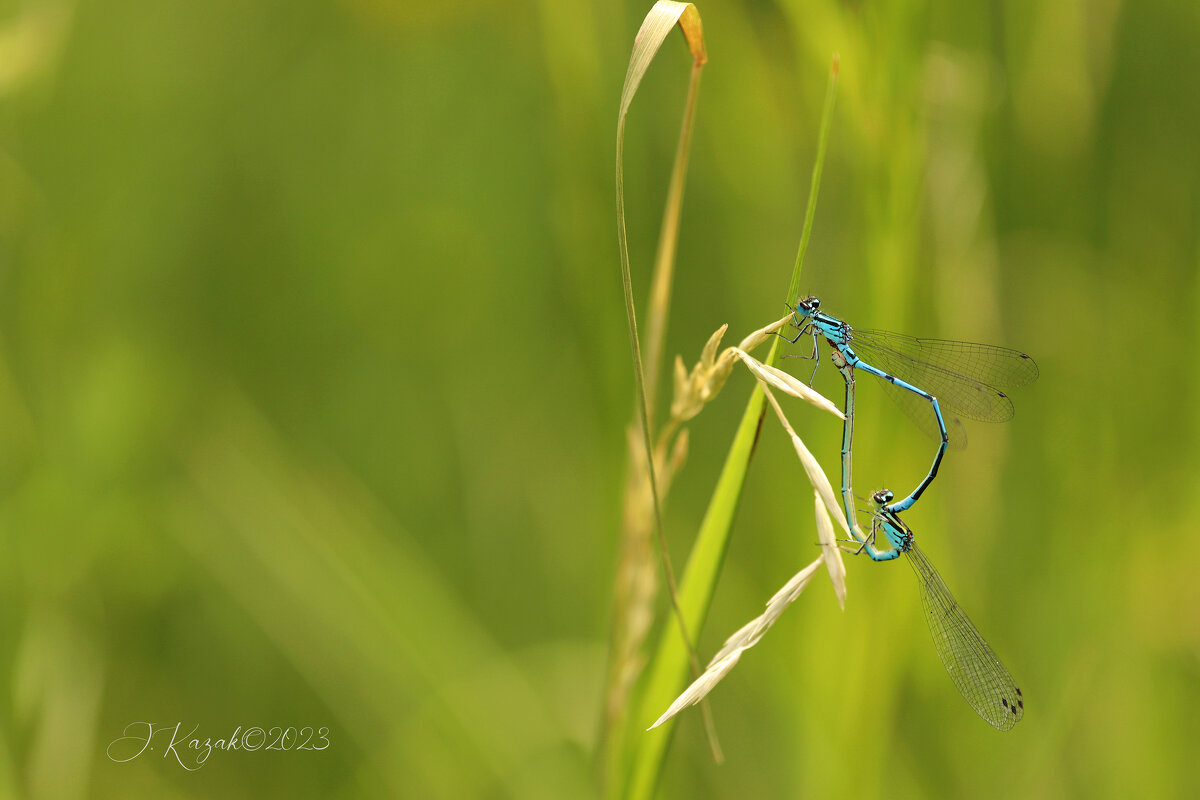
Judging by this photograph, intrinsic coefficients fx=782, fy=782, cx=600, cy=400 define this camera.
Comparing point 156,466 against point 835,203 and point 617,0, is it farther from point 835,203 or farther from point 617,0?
point 835,203

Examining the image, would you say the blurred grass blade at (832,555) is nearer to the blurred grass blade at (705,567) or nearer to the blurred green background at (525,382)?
the blurred grass blade at (705,567)

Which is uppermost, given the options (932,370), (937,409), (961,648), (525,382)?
(525,382)

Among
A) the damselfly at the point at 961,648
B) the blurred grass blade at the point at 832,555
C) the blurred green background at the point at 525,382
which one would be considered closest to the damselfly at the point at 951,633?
the damselfly at the point at 961,648

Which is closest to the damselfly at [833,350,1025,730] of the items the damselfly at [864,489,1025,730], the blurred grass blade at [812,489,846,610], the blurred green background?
the damselfly at [864,489,1025,730]

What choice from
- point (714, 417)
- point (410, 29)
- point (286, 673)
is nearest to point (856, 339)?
point (714, 417)

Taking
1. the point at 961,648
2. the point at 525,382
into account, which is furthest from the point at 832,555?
the point at 525,382

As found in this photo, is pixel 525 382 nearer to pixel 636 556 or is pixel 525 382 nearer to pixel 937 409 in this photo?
pixel 937 409
